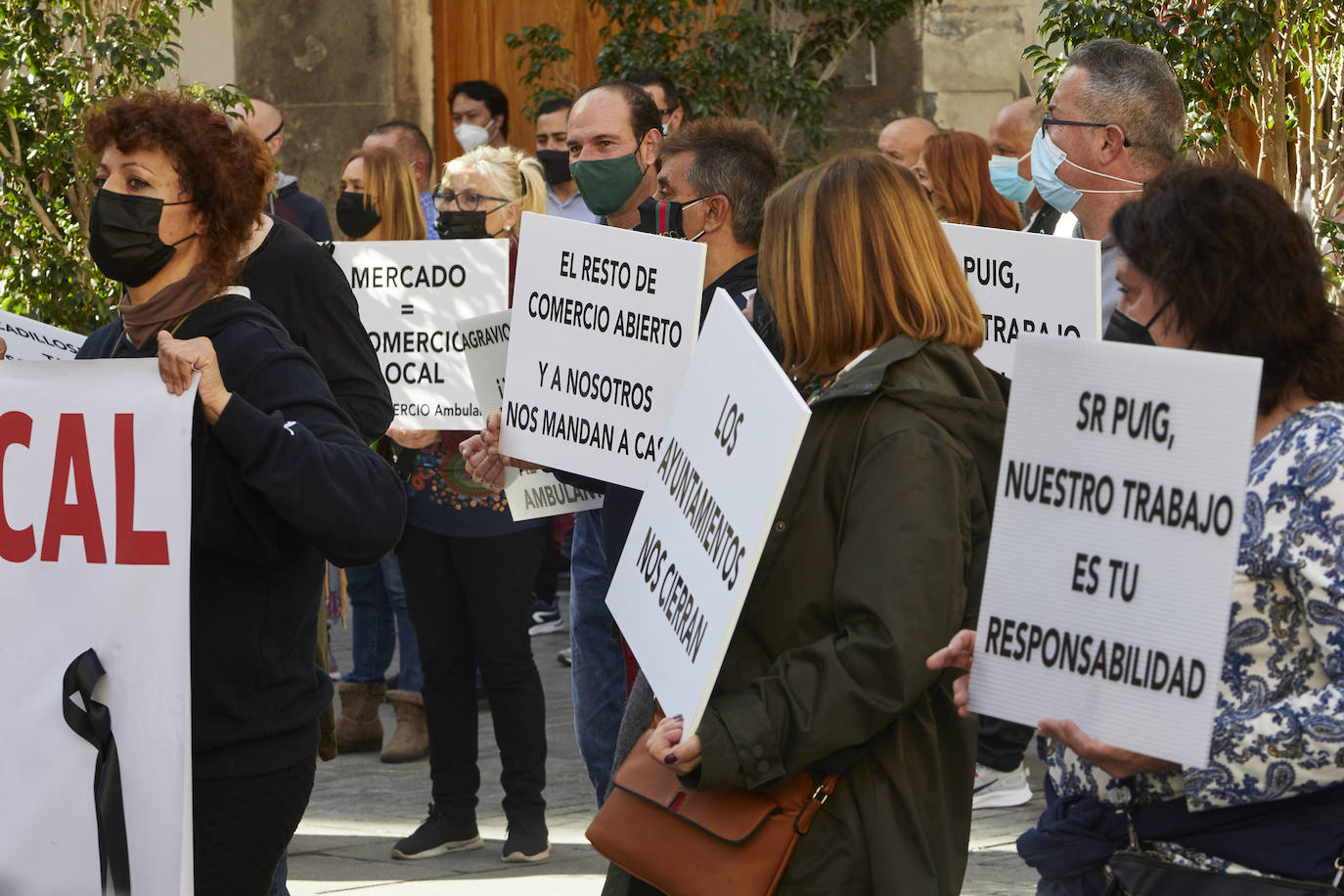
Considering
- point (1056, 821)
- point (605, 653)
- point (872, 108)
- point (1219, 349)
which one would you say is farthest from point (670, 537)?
point (872, 108)

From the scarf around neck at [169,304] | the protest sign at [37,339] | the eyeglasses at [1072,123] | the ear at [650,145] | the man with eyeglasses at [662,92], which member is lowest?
the protest sign at [37,339]

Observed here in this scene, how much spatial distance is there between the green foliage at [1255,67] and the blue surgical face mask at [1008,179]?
374mm

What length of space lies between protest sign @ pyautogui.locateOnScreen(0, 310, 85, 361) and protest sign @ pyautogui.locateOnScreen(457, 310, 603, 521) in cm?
112

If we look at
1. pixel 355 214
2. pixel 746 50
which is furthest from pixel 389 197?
pixel 746 50

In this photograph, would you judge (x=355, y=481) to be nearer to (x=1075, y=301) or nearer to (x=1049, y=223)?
(x=1075, y=301)

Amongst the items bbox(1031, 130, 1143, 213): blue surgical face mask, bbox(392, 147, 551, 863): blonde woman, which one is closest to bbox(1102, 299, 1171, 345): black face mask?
bbox(1031, 130, 1143, 213): blue surgical face mask

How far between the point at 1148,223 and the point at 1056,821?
0.88 metres

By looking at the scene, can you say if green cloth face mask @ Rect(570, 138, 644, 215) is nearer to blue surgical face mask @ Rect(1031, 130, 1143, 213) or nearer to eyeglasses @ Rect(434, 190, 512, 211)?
eyeglasses @ Rect(434, 190, 512, 211)

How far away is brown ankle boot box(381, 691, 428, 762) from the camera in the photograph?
6.66m

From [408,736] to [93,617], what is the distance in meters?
3.87

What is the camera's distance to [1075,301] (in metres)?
4.22

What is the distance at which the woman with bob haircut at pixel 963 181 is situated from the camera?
611cm

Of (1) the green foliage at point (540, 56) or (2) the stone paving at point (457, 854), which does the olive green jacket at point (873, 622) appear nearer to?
(2) the stone paving at point (457, 854)

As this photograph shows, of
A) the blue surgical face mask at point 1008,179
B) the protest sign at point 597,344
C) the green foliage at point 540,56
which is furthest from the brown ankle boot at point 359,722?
the green foliage at point 540,56
